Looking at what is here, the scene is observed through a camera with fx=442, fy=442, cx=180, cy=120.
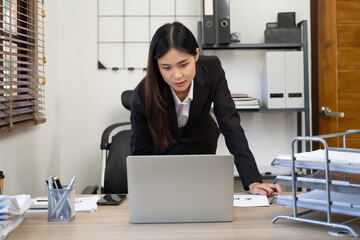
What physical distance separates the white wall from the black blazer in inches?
43.0

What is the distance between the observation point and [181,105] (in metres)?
1.84

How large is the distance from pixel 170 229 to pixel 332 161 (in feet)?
1.53

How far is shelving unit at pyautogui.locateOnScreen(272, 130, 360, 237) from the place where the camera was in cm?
111

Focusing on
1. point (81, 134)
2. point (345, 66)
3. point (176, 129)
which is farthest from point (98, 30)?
point (345, 66)

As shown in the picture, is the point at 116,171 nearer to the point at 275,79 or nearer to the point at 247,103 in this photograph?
the point at 247,103

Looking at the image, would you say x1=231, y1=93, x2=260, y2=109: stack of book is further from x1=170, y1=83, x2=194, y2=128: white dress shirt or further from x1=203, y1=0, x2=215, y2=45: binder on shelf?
x1=170, y1=83, x2=194, y2=128: white dress shirt

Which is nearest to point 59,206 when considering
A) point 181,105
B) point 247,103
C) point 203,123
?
point 181,105

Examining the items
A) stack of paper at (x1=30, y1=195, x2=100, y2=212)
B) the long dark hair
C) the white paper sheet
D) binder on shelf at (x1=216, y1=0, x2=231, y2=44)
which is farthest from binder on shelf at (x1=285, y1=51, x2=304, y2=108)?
stack of paper at (x1=30, y1=195, x2=100, y2=212)

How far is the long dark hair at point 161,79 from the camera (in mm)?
1590

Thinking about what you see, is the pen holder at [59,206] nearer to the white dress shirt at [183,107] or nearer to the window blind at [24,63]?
the white dress shirt at [183,107]

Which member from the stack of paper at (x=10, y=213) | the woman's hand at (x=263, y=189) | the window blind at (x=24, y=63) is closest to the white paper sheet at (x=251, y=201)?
the woman's hand at (x=263, y=189)

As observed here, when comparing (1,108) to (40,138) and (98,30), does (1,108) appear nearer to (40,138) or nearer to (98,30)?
(40,138)

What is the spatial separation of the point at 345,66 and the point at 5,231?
2.07 m

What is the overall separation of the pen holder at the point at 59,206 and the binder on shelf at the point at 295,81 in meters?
1.83
